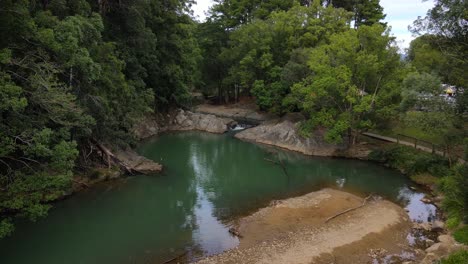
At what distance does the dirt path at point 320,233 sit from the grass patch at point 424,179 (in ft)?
17.1

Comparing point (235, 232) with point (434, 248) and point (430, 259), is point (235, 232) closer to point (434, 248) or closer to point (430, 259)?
point (430, 259)

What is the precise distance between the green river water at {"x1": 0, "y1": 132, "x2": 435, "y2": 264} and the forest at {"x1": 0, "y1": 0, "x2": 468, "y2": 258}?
199cm

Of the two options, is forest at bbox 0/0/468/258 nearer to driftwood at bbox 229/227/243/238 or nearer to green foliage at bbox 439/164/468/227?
green foliage at bbox 439/164/468/227

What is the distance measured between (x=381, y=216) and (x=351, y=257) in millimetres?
5518

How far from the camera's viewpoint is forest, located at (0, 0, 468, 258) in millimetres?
15297

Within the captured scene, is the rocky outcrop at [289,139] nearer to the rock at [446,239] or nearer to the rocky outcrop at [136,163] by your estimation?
the rocky outcrop at [136,163]

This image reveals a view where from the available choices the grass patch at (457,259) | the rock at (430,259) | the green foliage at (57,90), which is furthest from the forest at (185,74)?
the grass patch at (457,259)

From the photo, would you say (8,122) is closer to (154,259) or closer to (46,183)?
(46,183)

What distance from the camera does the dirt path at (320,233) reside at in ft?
54.7

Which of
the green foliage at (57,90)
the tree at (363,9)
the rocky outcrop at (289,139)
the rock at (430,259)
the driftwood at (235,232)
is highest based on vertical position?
the tree at (363,9)

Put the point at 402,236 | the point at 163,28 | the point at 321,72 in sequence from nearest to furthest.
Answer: the point at 402,236 < the point at 321,72 < the point at 163,28

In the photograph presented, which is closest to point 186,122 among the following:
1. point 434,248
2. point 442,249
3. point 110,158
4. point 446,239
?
point 110,158

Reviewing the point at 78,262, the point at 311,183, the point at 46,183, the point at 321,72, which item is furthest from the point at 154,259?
the point at 321,72

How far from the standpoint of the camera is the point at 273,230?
763 inches
